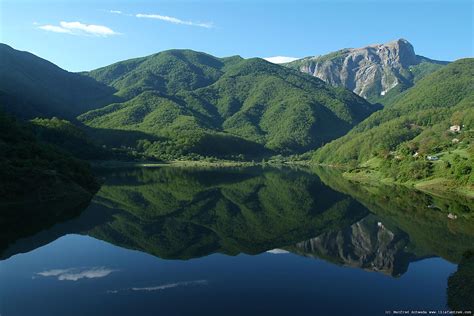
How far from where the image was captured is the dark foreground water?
32969 mm

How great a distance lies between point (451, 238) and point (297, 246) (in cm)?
2282

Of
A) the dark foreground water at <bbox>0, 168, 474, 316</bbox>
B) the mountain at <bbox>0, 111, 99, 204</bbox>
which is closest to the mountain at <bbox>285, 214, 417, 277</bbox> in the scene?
the dark foreground water at <bbox>0, 168, 474, 316</bbox>

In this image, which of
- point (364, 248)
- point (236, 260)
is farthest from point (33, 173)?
point (364, 248)

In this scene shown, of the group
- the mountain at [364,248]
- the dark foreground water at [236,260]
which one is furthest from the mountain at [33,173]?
the mountain at [364,248]

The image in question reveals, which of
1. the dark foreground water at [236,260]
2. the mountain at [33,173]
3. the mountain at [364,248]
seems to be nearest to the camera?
the dark foreground water at [236,260]

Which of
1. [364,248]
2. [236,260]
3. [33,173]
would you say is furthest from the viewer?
[33,173]

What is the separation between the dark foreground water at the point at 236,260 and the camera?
108 feet

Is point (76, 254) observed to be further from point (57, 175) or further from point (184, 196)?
point (184, 196)

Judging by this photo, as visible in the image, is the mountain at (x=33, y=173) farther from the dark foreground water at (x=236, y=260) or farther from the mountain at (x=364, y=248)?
the mountain at (x=364, y=248)

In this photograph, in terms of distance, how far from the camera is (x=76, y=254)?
47.8 m

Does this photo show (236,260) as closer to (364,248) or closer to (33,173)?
(364,248)

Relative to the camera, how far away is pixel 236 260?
47.0m

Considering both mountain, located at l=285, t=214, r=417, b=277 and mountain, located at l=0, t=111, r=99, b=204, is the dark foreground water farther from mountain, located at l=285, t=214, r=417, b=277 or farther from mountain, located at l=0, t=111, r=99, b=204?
mountain, located at l=0, t=111, r=99, b=204

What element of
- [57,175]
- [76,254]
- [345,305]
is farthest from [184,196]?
[345,305]
